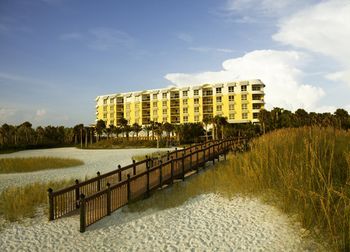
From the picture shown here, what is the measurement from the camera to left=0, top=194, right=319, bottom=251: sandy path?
5.95 m

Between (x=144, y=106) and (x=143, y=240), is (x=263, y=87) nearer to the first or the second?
(x=144, y=106)

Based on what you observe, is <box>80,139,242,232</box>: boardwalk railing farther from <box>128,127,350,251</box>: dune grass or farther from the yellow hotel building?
the yellow hotel building

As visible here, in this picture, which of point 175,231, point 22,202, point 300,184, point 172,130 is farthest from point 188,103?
point 175,231

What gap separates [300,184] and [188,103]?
5714cm

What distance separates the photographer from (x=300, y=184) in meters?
6.78

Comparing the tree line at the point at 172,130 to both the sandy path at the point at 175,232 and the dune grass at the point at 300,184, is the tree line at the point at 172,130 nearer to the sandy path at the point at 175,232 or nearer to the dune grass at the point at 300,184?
the dune grass at the point at 300,184

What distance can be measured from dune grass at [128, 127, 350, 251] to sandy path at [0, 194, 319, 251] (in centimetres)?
41

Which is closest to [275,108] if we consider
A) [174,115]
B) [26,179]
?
[174,115]

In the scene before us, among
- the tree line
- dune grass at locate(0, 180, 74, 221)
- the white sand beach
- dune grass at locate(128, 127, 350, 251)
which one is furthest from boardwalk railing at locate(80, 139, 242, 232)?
the tree line

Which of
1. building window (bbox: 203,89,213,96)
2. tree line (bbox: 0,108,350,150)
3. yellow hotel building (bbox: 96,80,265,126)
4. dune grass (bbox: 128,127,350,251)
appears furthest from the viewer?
building window (bbox: 203,89,213,96)

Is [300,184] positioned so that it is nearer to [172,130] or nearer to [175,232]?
[175,232]

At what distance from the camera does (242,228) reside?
6.65 metres

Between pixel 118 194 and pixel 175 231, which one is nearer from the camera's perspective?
pixel 175 231

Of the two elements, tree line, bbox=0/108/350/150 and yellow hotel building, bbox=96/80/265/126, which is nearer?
tree line, bbox=0/108/350/150
